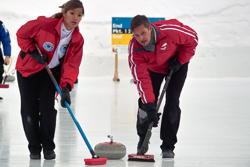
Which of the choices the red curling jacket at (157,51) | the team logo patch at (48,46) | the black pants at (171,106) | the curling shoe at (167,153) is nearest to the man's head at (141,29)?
the red curling jacket at (157,51)

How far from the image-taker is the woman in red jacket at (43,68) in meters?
2.71

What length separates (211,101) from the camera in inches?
289

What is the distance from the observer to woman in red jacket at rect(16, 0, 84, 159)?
107 inches

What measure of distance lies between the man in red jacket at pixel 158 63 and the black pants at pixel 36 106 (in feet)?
2.09

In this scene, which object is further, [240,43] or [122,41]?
[240,43]

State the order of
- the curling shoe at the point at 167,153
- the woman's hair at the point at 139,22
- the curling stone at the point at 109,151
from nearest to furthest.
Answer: the woman's hair at the point at 139,22 < the curling stone at the point at 109,151 < the curling shoe at the point at 167,153

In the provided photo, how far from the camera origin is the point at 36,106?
2857mm

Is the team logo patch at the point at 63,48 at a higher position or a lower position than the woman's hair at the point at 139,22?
lower

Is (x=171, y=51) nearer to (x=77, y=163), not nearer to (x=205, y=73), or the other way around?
(x=77, y=163)

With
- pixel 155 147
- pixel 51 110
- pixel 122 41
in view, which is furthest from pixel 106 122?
pixel 122 41

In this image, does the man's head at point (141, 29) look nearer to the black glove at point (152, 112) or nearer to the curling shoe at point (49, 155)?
the black glove at point (152, 112)

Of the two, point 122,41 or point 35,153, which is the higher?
point 122,41

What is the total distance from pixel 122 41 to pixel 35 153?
10984 mm

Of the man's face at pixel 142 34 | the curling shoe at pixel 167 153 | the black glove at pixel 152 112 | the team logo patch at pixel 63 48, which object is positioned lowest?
the curling shoe at pixel 167 153
